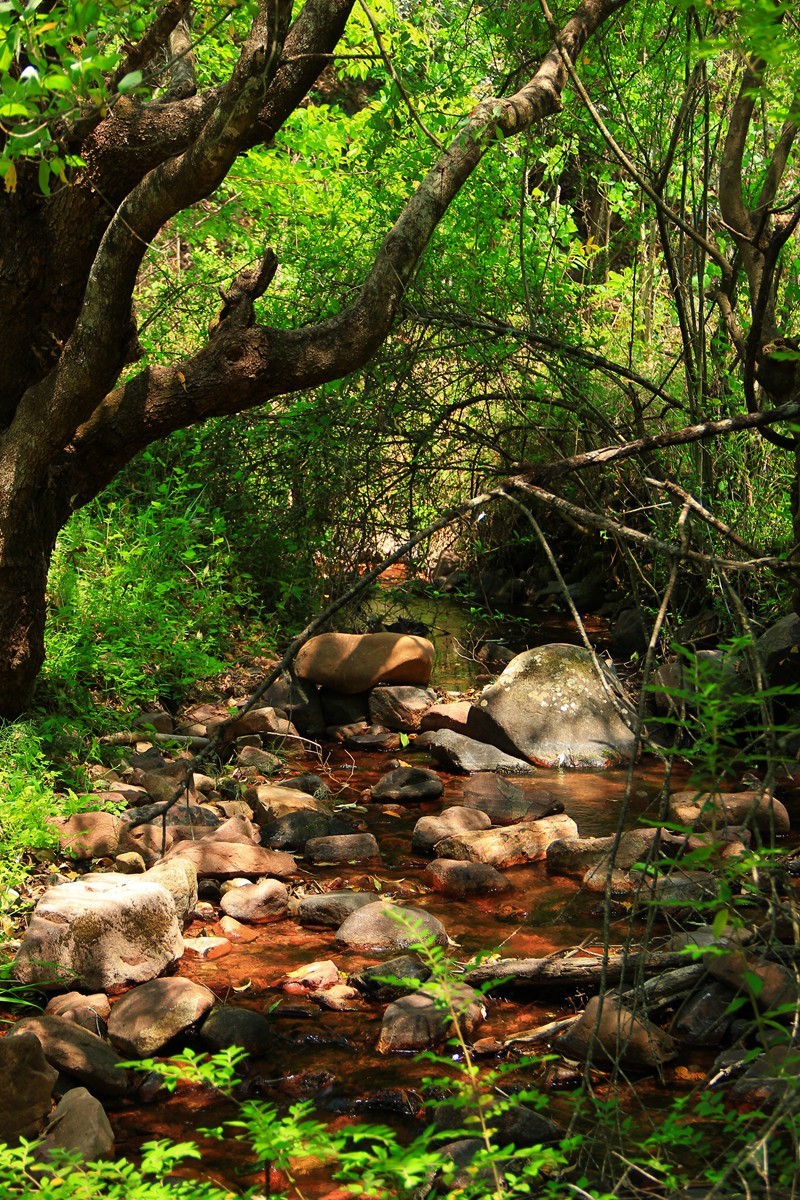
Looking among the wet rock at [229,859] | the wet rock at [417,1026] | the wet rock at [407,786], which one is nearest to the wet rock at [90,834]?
the wet rock at [229,859]

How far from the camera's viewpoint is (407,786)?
6.41 metres

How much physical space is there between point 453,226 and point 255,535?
2476 millimetres

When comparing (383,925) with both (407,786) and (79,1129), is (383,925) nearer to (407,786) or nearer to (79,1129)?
(79,1129)

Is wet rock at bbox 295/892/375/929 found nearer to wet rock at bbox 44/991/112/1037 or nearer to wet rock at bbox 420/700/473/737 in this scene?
wet rock at bbox 44/991/112/1037

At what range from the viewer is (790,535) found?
691 cm

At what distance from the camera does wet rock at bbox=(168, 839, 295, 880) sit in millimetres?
5102

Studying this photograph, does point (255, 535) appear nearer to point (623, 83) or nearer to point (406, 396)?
point (406, 396)

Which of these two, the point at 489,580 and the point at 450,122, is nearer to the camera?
the point at 450,122

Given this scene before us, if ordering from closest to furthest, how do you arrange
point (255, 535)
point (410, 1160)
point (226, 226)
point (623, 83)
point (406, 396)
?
point (410, 1160)
point (623, 83)
point (406, 396)
point (255, 535)
point (226, 226)

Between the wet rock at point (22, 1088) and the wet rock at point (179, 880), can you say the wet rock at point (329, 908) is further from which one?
the wet rock at point (22, 1088)

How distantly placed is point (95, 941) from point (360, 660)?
381 cm

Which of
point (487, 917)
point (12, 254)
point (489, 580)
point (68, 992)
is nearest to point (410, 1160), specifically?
point (68, 992)

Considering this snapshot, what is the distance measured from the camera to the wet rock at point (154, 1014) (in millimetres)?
3734

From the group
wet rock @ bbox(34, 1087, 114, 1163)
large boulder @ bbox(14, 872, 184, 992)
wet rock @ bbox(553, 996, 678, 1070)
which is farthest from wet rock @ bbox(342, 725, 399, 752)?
wet rock @ bbox(34, 1087, 114, 1163)
